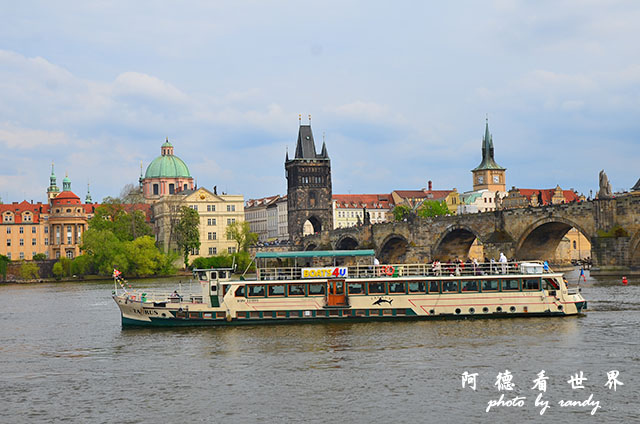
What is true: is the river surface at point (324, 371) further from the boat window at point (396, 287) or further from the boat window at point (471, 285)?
the boat window at point (471, 285)

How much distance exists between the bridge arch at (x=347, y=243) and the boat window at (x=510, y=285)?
9430 centimetres

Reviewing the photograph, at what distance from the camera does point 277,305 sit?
4928 centimetres

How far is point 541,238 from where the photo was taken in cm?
9469

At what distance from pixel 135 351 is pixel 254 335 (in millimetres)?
6427

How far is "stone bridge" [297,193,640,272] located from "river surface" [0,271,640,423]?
30.4 meters

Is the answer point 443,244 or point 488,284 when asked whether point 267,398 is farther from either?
point 443,244

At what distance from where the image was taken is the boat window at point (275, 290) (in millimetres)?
49406

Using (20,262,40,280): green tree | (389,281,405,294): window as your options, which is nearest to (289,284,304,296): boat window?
(389,281,405,294): window

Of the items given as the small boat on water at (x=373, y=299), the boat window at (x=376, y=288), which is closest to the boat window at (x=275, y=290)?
the small boat on water at (x=373, y=299)

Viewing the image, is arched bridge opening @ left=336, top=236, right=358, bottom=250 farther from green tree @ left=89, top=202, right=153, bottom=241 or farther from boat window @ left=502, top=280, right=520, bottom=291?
boat window @ left=502, top=280, right=520, bottom=291

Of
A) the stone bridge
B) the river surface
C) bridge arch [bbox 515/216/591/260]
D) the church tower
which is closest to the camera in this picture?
the river surface

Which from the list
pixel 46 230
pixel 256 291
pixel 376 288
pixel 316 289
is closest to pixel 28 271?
pixel 46 230

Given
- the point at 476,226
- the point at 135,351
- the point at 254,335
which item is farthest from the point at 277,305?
the point at 476,226

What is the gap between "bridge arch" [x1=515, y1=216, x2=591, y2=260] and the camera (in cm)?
8994
